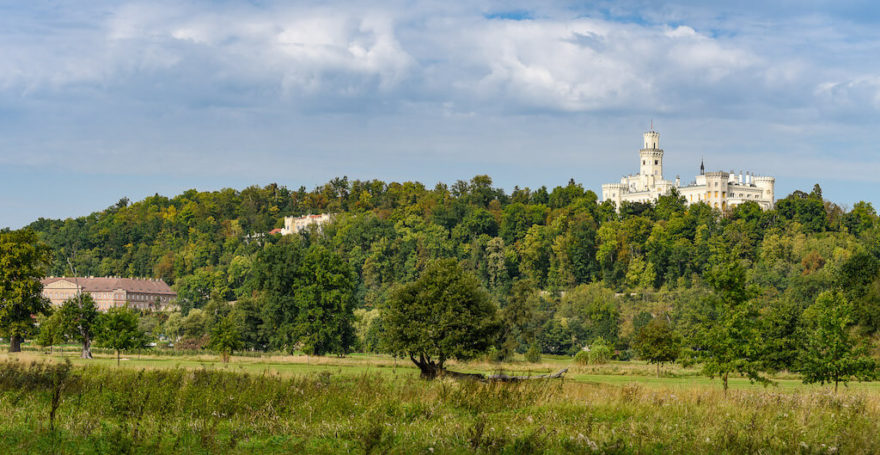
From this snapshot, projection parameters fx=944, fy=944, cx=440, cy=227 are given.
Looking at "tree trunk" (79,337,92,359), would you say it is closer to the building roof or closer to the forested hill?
the forested hill

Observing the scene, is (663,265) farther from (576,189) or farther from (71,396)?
(71,396)

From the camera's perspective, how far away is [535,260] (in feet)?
497

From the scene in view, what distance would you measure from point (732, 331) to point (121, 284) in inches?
6686

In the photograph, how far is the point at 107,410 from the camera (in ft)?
71.5

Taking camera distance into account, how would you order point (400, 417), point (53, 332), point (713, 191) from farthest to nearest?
point (713, 191) → point (53, 332) → point (400, 417)

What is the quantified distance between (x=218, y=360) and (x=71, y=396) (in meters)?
30.1

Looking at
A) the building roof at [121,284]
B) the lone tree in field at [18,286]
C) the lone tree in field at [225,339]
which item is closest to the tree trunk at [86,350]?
the lone tree in field at [18,286]

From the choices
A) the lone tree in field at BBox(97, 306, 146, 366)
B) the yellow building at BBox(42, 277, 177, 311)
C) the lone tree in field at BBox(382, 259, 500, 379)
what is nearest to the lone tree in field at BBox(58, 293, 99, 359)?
the lone tree in field at BBox(97, 306, 146, 366)

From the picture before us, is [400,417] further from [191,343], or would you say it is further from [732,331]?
[191,343]

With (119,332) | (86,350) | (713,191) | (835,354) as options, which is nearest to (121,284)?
(713,191)

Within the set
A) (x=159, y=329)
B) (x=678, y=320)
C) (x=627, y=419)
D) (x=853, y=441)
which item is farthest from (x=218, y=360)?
(x=159, y=329)

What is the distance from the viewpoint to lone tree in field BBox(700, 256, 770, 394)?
31375 millimetres

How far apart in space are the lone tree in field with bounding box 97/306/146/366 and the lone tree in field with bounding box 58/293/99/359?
1942 mm

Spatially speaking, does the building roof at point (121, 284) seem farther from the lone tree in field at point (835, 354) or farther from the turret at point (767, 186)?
the lone tree in field at point (835, 354)
